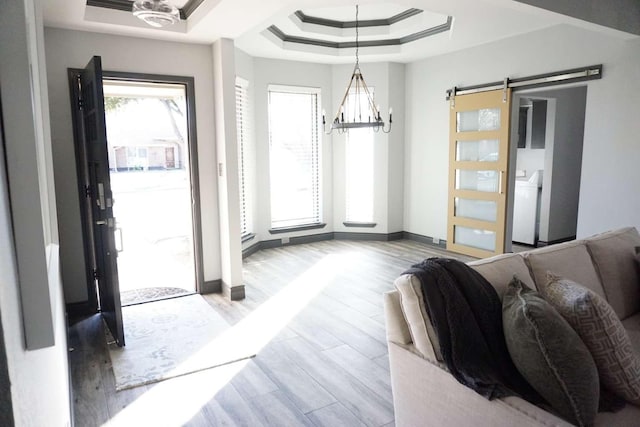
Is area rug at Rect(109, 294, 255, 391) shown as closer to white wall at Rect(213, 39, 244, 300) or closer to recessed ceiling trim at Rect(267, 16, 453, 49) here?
white wall at Rect(213, 39, 244, 300)

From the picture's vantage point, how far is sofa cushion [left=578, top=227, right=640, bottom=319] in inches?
97.0

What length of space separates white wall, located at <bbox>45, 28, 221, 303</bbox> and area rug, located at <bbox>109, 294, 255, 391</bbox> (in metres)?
0.75

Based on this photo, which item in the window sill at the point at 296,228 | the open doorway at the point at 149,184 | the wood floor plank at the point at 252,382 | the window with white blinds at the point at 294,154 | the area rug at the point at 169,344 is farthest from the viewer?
the window sill at the point at 296,228

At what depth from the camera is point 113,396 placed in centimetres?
263

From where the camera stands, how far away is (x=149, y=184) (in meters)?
8.82

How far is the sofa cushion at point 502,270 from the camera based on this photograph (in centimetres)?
193

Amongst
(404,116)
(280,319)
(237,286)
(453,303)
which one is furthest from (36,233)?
(404,116)

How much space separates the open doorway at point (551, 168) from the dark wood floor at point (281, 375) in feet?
9.32

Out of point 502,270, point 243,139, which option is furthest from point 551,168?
point 502,270

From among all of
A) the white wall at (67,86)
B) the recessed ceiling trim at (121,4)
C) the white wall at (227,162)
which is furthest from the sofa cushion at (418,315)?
the white wall at (67,86)

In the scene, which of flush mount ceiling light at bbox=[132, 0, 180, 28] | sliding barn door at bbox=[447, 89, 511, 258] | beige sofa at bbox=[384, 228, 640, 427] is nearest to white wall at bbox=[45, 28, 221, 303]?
flush mount ceiling light at bbox=[132, 0, 180, 28]

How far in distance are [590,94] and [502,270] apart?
329cm

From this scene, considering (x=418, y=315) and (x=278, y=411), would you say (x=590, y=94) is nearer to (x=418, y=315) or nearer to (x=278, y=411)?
(x=418, y=315)

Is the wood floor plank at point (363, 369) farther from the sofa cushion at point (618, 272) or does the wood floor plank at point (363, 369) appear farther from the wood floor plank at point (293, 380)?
the sofa cushion at point (618, 272)
